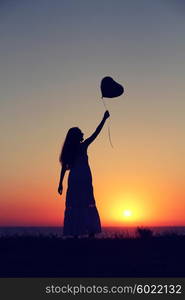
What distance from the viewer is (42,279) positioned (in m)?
13.3

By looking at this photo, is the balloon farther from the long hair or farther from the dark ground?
the dark ground

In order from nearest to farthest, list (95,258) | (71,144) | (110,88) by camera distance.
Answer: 1. (95,258)
2. (71,144)
3. (110,88)

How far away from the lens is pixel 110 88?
18.3 m

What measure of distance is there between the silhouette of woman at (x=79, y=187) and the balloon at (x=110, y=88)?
3.00 ft

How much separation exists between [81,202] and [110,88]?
2.91 m

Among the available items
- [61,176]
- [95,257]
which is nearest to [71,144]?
[61,176]

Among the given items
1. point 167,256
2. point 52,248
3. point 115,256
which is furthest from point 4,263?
point 167,256

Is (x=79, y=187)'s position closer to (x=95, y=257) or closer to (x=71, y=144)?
(x=71, y=144)

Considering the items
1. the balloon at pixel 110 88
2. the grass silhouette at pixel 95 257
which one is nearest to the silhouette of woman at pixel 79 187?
the balloon at pixel 110 88

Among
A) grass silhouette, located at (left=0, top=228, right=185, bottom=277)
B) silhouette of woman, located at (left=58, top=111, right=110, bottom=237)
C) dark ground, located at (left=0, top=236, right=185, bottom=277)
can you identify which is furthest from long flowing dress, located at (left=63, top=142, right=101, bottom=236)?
dark ground, located at (left=0, top=236, right=185, bottom=277)

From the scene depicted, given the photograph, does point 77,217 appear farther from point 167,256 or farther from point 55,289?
point 55,289

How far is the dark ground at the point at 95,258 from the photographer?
13.7 m

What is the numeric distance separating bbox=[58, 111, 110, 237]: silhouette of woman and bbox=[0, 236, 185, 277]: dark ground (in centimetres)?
136

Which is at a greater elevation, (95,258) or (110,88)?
(110,88)
